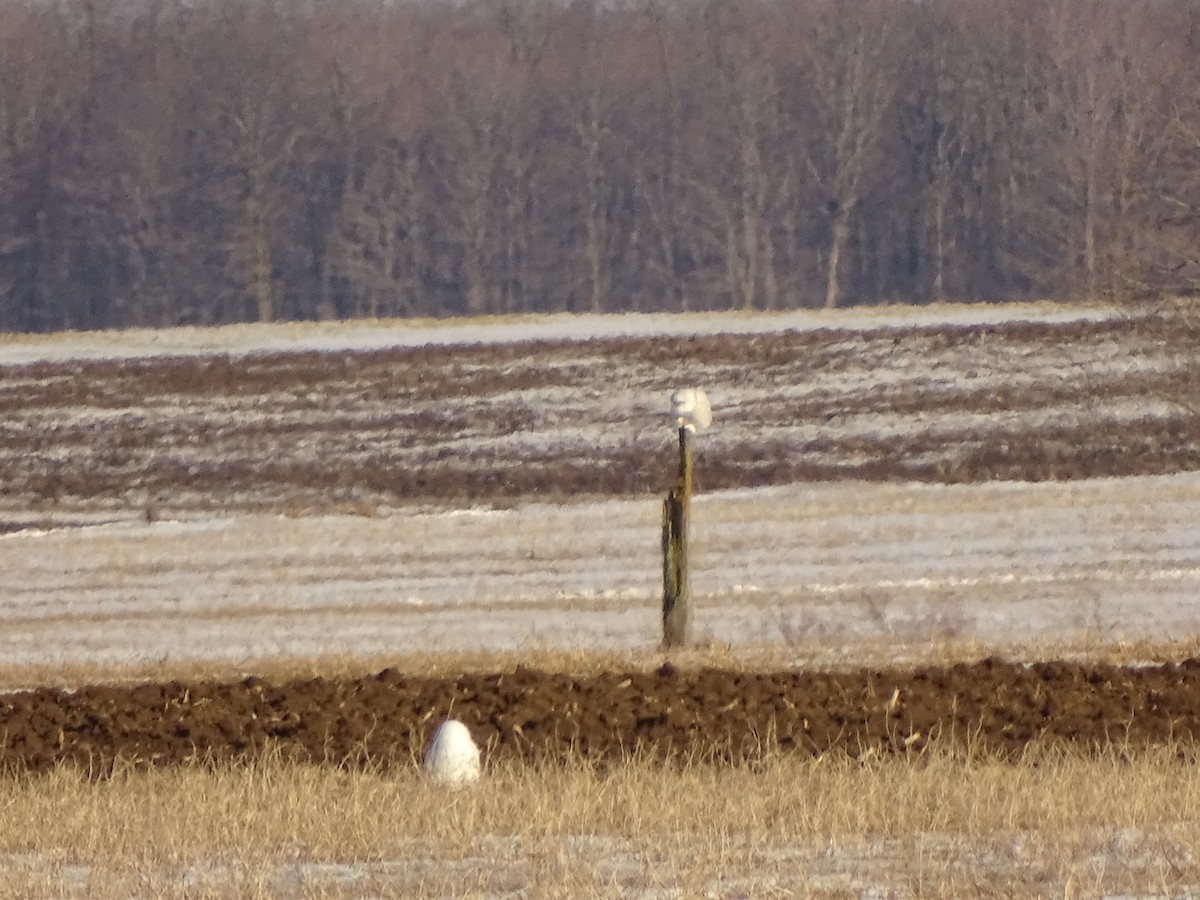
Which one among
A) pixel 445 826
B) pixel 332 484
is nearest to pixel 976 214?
pixel 332 484

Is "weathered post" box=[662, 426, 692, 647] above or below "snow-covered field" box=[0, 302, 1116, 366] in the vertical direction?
below

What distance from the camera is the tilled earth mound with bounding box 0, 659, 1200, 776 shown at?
395 inches

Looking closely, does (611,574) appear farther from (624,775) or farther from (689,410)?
(624,775)

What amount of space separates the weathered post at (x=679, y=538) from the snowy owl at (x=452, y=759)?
611cm

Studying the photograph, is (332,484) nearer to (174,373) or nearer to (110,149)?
(174,373)

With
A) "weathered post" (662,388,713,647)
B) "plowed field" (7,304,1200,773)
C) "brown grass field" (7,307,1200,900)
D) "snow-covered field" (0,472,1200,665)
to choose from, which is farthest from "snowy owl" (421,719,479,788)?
"weathered post" (662,388,713,647)

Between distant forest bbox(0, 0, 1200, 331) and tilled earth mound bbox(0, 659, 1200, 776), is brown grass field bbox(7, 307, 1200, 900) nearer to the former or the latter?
tilled earth mound bbox(0, 659, 1200, 776)

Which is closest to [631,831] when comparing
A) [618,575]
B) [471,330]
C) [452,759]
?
[452,759]

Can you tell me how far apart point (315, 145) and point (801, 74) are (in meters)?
18.0

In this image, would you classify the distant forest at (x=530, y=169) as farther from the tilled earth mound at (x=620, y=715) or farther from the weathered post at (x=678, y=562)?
the tilled earth mound at (x=620, y=715)

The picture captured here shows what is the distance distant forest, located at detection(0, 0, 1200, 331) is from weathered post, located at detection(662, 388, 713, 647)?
55.3m

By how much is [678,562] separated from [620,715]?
463cm

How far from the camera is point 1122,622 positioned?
16781mm

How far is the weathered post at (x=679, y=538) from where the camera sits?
49.3 feet
